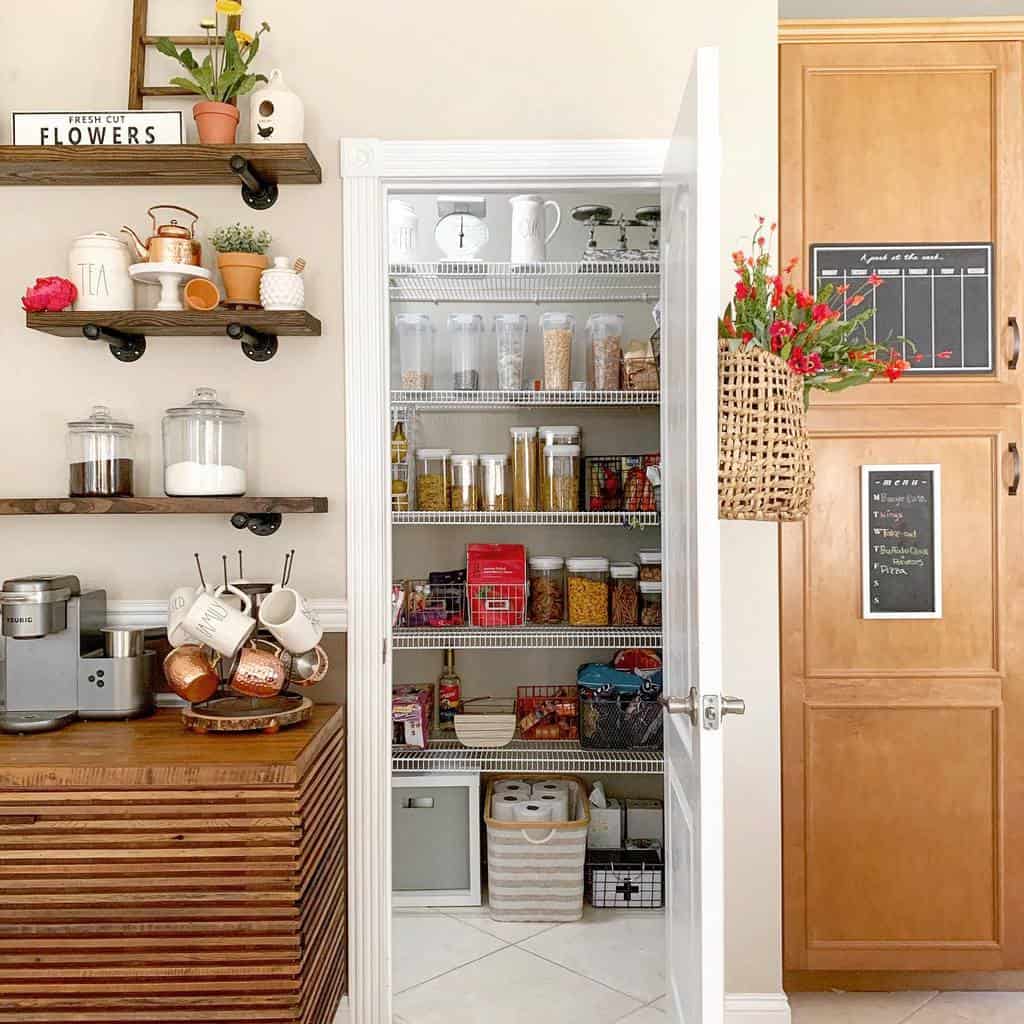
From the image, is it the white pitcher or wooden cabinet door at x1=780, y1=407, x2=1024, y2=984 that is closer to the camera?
wooden cabinet door at x1=780, y1=407, x2=1024, y2=984

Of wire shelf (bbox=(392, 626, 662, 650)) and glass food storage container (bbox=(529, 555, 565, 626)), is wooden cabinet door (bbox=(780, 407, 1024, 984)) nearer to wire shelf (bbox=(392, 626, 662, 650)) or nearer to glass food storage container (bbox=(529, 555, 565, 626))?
wire shelf (bbox=(392, 626, 662, 650))

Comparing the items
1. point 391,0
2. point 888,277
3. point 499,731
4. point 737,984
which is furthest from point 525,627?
point 391,0

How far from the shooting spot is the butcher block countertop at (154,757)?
1.78m

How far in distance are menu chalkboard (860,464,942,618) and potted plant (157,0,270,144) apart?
1721 millimetres

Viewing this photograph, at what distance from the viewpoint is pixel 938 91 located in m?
2.40

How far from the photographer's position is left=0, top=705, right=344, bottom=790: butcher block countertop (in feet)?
5.83

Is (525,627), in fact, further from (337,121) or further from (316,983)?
(337,121)

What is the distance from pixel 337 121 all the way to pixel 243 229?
33cm

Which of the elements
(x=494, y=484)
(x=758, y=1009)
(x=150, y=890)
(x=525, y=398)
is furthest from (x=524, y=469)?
(x=150, y=890)

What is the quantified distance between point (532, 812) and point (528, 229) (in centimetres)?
184

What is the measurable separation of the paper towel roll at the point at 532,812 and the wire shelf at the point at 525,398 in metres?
1.30

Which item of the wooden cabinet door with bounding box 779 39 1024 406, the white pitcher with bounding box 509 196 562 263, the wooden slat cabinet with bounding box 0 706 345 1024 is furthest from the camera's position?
the white pitcher with bounding box 509 196 562 263

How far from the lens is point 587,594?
10.5ft

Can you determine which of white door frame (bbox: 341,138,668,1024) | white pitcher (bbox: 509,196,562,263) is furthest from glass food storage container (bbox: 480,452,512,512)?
white door frame (bbox: 341,138,668,1024)
